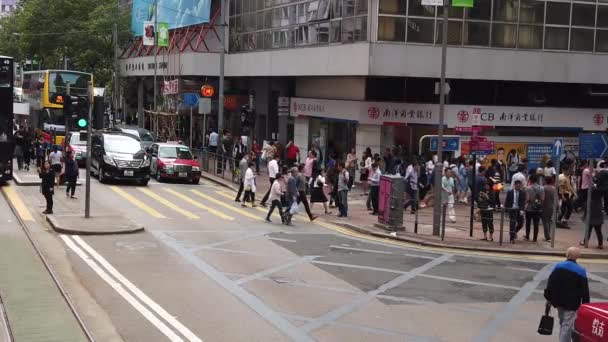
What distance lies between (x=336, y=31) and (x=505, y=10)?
7194mm

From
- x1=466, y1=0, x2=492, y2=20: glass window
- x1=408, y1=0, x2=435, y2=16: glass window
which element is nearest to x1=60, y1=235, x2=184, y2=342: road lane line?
x1=408, y1=0, x2=435, y2=16: glass window

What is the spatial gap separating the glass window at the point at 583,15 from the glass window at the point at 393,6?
7.68 metres

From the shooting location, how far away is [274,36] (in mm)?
42344

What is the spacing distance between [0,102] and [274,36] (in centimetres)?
1782

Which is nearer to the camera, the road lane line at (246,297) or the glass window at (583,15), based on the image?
the road lane line at (246,297)

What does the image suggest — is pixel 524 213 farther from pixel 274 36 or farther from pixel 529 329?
pixel 274 36

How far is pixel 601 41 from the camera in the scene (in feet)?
114

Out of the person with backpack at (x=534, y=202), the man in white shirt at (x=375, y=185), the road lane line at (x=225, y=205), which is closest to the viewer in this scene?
the person with backpack at (x=534, y=202)

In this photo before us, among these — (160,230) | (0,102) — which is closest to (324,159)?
(0,102)

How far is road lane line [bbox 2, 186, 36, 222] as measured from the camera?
70.9 ft

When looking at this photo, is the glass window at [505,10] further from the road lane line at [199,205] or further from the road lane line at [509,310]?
the road lane line at [509,310]

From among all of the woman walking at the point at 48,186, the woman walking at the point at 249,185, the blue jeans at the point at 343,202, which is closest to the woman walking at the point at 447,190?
the blue jeans at the point at 343,202

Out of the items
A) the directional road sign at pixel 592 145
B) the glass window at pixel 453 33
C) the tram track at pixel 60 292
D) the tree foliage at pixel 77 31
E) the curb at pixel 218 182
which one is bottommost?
the tram track at pixel 60 292

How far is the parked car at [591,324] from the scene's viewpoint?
28.0 ft
